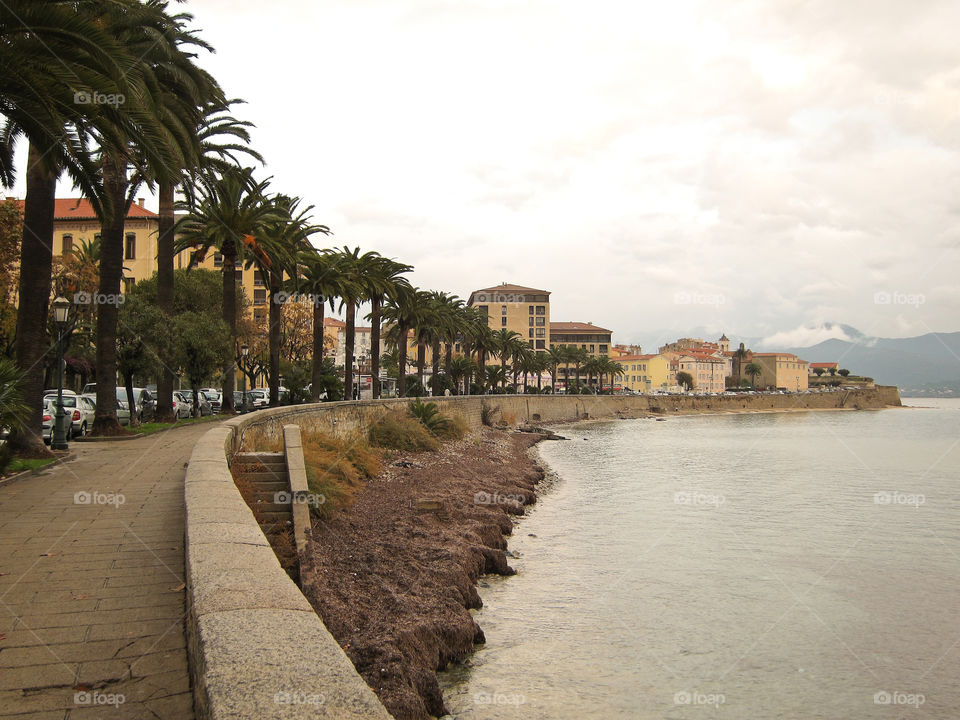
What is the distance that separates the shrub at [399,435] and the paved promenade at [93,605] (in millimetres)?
19420

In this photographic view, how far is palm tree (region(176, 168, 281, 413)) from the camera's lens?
29.0 m

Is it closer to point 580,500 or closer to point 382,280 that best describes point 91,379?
point 382,280

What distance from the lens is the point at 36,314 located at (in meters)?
16.1

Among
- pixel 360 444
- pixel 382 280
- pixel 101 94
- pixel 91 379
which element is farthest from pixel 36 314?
pixel 91 379

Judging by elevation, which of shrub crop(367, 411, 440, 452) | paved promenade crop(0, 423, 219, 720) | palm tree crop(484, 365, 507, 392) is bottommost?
shrub crop(367, 411, 440, 452)

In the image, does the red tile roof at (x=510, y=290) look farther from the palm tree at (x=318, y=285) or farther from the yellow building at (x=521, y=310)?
the palm tree at (x=318, y=285)

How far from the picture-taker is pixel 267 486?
44.6 feet

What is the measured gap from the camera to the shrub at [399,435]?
30469 millimetres

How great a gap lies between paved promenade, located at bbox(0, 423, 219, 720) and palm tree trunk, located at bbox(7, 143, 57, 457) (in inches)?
218

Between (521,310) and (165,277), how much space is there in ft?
412

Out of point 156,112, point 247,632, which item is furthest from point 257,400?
point 247,632

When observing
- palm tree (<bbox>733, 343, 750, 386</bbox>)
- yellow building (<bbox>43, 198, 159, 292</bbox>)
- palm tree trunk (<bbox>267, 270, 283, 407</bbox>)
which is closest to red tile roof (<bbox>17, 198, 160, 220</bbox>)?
yellow building (<bbox>43, 198, 159, 292</bbox>)

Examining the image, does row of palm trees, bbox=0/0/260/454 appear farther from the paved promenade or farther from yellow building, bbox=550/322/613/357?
yellow building, bbox=550/322/613/357

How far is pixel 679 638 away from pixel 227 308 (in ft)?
80.8
